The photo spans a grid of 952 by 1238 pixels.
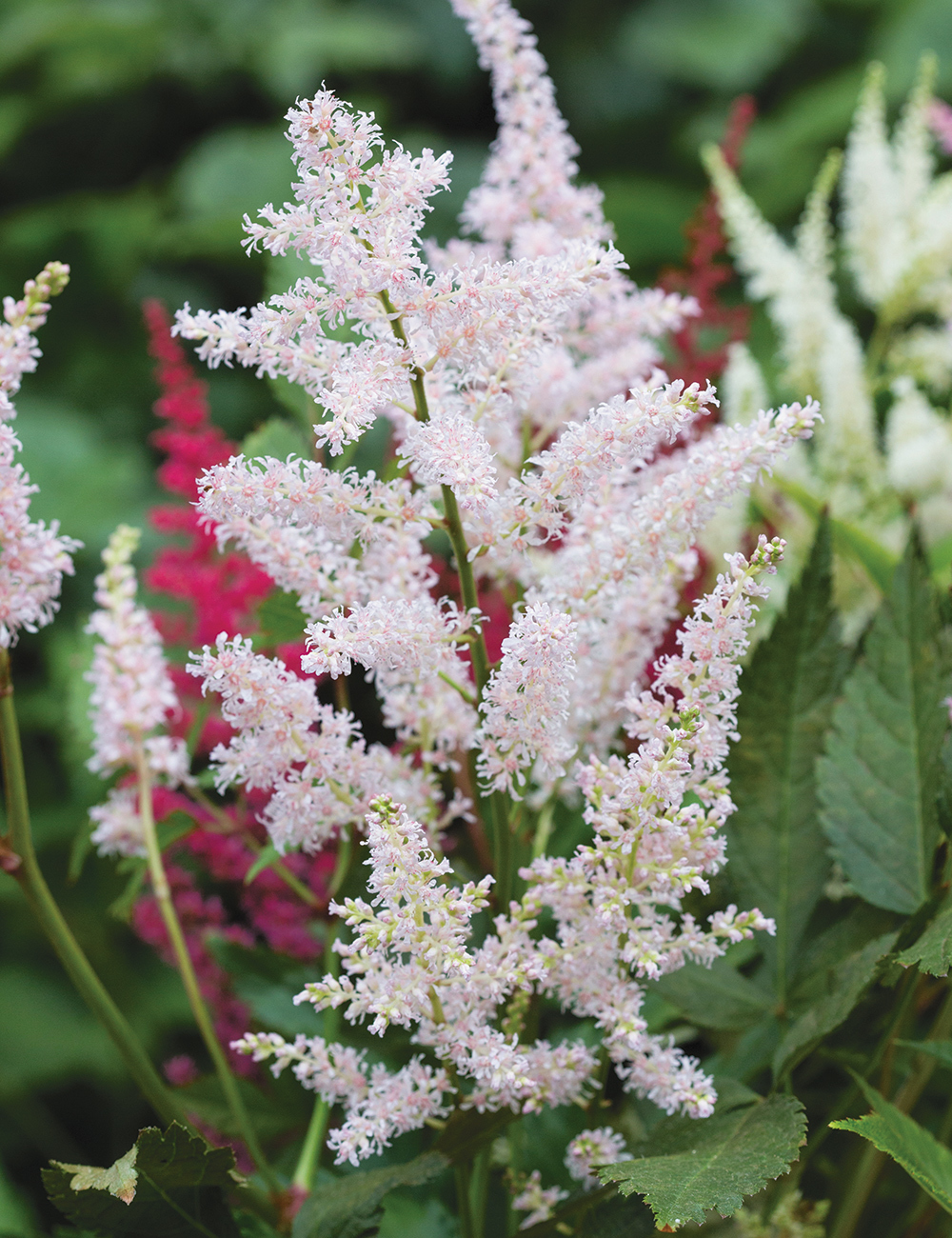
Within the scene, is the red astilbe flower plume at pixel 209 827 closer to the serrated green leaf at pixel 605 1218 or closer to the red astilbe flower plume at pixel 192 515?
the red astilbe flower plume at pixel 192 515

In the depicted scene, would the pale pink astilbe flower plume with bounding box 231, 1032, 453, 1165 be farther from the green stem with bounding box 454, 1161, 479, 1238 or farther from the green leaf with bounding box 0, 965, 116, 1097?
the green leaf with bounding box 0, 965, 116, 1097

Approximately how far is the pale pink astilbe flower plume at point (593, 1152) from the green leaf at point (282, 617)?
20 centimetres

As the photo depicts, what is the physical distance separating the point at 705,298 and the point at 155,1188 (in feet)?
1.77

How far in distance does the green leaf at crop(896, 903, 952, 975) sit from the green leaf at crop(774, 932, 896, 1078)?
0.01 m

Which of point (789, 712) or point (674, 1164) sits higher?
point (789, 712)

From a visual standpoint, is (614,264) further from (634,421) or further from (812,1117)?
(812,1117)

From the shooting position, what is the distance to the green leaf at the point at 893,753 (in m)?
0.45

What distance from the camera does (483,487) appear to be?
0.33 meters

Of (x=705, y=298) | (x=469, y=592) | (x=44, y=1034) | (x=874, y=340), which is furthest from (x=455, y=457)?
(x=44, y=1034)

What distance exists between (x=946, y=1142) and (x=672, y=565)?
1.00 feet

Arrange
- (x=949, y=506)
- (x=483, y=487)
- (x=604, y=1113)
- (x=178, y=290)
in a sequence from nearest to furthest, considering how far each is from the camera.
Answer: (x=483, y=487), (x=604, y=1113), (x=949, y=506), (x=178, y=290)

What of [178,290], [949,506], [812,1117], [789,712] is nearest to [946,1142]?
[812,1117]

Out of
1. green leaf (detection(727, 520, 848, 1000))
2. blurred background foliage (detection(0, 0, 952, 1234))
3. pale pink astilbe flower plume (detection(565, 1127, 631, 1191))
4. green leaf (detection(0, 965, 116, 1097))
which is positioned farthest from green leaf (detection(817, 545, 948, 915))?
blurred background foliage (detection(0, 0, 952, 1234))

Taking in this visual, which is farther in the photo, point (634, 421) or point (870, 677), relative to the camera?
point (870, 677)
